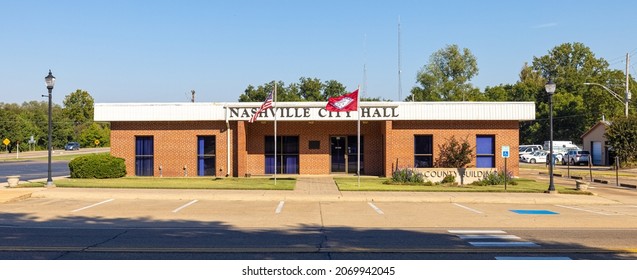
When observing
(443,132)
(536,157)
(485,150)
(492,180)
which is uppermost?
(443,132)

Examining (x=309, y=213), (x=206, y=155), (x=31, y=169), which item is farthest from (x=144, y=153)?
(x=309, y=213)

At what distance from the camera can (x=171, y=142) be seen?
3111 cm

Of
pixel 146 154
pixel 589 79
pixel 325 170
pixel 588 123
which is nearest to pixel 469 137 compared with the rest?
pixel 325 170

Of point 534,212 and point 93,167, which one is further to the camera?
point 93,167

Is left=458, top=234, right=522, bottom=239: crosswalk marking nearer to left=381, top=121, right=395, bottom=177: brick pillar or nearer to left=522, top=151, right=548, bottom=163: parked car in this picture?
left=381, top=121, right=395, bottom=177: brick pillar

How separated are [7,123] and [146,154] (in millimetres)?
68868

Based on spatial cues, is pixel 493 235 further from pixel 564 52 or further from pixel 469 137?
pixel 564 52

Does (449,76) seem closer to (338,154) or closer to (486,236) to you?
(338,154)

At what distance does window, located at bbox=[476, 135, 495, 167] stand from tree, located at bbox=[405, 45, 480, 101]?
48.3 m

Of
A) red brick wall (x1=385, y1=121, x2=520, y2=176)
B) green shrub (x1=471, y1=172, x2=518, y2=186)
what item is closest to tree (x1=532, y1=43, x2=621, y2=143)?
red brick wall (x1=385, y1=121, x2=520, y2=176)

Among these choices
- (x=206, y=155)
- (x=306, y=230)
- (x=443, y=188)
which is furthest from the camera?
(x=206, y=155)

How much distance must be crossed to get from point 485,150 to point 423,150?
3.20 meters

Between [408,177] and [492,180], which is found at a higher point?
[408,177]

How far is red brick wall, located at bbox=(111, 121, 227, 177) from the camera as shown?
31.0 metres
